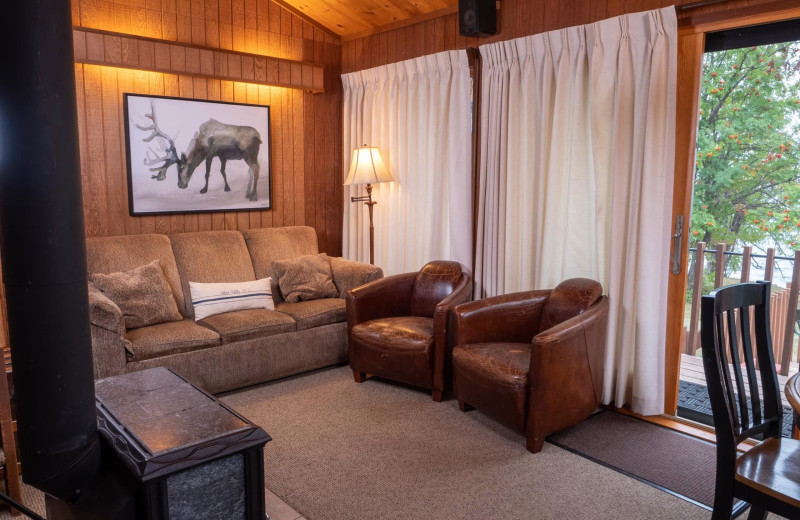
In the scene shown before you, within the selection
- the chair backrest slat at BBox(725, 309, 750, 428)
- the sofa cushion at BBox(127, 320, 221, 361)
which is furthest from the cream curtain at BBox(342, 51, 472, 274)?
the chair backrest slat at BBox(725, 309, 750, 428)

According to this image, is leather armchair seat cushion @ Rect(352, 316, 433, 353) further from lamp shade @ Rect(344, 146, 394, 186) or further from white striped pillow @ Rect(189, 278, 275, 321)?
lamp shade @ Rect(344, 146, 394, 186)

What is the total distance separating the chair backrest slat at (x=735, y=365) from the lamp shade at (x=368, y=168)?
9.49ft

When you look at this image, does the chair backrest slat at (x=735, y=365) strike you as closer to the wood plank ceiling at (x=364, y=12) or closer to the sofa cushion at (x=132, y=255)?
the wood plank ceiling at (x=364, y=12)

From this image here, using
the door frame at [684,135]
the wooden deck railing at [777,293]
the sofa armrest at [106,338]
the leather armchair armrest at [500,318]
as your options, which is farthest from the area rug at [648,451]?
the sofa armrest at [106,338]

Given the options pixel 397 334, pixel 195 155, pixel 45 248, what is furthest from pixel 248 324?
pixel 45 248

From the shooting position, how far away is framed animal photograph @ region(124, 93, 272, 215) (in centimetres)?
401

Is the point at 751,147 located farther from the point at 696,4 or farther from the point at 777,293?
the point at 777,293

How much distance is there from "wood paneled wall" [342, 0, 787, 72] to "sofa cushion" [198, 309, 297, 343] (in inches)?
86.2

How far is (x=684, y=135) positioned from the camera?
10.2 feet

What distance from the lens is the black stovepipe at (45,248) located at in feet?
4.59

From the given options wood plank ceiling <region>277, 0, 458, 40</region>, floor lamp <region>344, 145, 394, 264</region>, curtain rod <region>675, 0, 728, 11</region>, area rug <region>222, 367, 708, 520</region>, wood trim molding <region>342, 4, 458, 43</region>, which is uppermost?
wood plank ceiling <region>277, 0, 458, 40</region>

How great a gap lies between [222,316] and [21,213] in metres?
2.40

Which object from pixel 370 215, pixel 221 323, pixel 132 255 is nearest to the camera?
pixel 221 323

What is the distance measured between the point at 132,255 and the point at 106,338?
840mm
